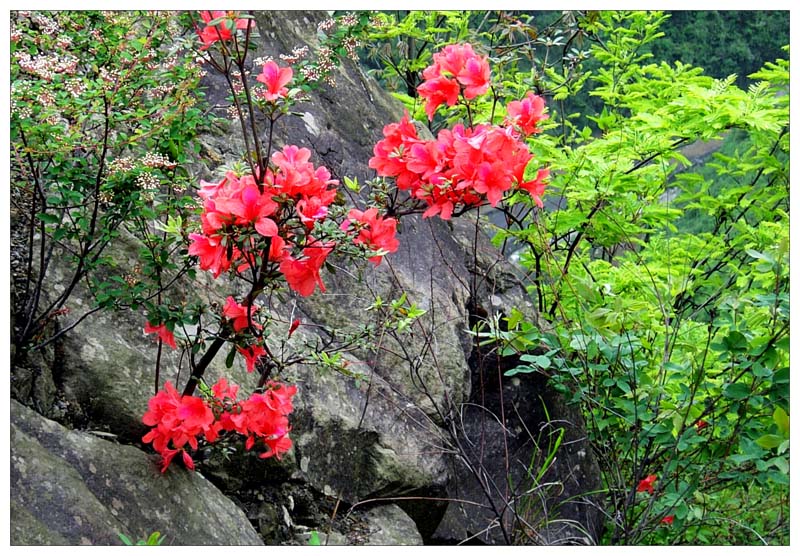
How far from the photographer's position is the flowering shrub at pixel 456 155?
1795mm

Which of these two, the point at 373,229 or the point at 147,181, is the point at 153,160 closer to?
the point at 147,181

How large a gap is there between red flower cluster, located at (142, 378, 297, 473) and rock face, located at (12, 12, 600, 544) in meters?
0.10

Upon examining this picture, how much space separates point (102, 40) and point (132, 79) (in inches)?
6.8

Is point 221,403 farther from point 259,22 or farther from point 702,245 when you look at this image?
point 702,245

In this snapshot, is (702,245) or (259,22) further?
(702,245)

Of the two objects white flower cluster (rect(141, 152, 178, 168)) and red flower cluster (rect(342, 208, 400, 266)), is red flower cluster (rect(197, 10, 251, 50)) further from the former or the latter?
red flower cluster (rect(342, 208, 400, 266))

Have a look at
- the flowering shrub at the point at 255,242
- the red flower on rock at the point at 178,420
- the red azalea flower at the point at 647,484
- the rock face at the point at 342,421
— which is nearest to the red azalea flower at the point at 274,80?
the flowering shrub at the point at 255,242

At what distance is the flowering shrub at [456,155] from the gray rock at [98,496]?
93 cm

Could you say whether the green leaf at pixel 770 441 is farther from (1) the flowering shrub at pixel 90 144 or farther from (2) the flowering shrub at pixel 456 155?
(1) the flowering shrub at pixel 90 144

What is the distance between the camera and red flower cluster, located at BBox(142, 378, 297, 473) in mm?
1866

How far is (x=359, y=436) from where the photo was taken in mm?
2539

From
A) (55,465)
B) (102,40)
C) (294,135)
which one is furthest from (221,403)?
(294,135)

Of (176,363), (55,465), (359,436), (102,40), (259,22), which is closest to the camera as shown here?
(55,465)
